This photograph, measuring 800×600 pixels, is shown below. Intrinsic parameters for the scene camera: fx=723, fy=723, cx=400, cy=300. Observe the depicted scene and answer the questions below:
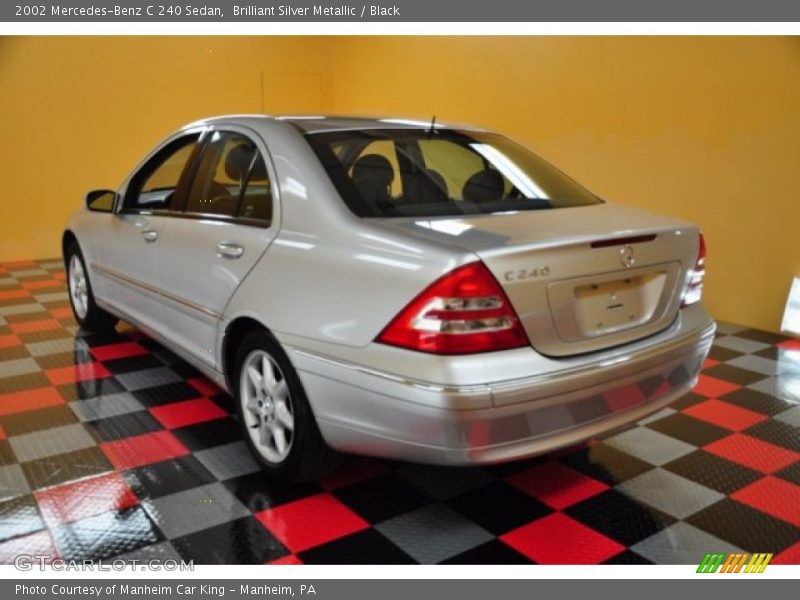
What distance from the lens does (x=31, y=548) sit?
80.4 inches

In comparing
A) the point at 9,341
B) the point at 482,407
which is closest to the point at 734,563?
the point at 482,407

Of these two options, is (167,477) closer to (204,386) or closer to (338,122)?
(204,386)

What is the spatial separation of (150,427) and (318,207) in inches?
52.0

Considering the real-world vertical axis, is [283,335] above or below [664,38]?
below

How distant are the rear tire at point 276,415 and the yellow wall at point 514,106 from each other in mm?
3403

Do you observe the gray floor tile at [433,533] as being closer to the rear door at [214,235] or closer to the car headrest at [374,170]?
the rear door at [214,235]

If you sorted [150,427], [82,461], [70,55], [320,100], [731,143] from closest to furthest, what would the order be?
[82,461]
[150,427]
[731,143]
[70,55]
[320,100]

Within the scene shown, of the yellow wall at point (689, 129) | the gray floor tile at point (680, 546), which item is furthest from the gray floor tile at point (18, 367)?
the yellow wall at point (689, 129)

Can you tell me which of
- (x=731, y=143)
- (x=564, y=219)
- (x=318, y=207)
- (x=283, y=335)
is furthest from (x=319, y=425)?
(x=731, y=143)

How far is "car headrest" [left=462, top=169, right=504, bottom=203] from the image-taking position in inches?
92.7

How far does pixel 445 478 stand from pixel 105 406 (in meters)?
1.58

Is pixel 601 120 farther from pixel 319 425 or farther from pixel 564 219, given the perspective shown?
pixel 319 425

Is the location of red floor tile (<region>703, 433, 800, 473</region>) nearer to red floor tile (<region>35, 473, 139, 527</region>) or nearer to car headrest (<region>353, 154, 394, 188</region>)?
car headrest (<region>353, 154, 394, 188</region>)

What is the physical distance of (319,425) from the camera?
2131 millimetres
